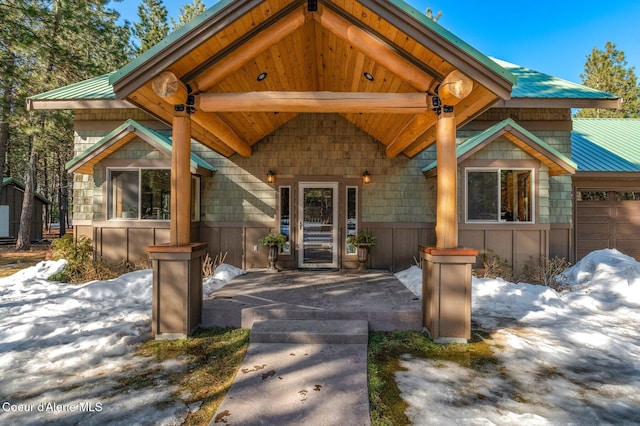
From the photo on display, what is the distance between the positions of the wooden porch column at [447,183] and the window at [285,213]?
4463 millimetres

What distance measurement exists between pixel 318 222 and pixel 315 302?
3.32m

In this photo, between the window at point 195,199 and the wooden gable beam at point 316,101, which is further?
the window at point 195,199

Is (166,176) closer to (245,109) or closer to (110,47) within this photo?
(245,109)

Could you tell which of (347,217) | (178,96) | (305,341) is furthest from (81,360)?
(347,217)

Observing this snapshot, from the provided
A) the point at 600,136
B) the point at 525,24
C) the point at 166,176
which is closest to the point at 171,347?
the point at 166,176

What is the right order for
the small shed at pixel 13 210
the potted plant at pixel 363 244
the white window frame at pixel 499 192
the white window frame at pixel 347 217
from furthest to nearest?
the small shed at pixel 13 210, the white window frame at pixel 347 217, the potted plant at pixel 363 244, the white window frame at pixel 499 192

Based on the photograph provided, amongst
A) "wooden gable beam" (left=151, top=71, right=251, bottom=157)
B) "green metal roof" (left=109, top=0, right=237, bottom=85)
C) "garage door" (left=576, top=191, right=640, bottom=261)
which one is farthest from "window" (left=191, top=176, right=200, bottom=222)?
"garage door" (left=576, top=191, right=640, bottom=261)

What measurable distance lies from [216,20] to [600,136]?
1161 centimetres

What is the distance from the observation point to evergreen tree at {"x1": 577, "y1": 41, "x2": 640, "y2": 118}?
1919cm

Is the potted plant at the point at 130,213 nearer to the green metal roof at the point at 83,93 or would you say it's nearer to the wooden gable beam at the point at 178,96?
the green metal roof at the point at 83,93

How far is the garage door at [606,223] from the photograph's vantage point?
27.3ft

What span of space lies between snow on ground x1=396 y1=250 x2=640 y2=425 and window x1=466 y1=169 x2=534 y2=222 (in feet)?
6.99

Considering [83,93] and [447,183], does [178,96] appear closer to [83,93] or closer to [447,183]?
[447,183]

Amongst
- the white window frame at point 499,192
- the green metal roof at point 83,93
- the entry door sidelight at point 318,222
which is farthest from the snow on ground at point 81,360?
the white window frame at point 499,192
